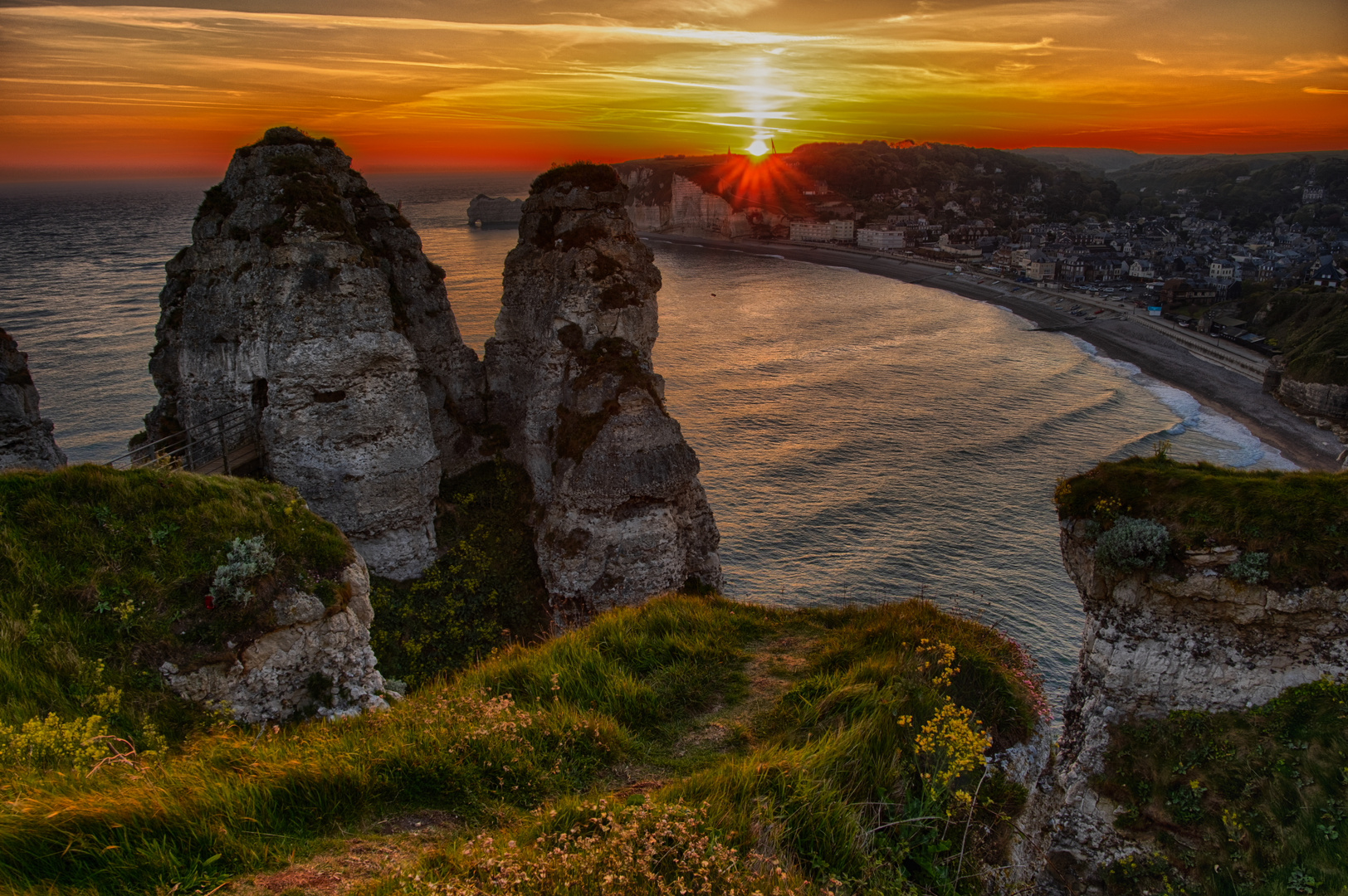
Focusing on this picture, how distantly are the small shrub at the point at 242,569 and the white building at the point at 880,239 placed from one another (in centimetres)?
16218

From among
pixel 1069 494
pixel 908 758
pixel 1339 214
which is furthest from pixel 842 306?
pixel 1339 214

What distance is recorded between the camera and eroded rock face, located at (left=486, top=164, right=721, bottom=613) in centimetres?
2323

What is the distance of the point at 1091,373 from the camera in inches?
2736

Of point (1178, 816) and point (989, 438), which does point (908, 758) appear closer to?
point (1178, 816)

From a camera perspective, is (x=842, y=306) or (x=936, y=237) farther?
(x=936, y=237)

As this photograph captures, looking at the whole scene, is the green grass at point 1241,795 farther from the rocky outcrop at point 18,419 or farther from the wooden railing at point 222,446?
the rocky outcrop at point 18,419

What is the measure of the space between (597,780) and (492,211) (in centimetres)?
19274

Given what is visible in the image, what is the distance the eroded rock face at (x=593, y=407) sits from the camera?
2323 centimetres

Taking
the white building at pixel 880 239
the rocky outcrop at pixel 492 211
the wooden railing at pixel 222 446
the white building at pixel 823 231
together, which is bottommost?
the wooden railing at pixel 222 446

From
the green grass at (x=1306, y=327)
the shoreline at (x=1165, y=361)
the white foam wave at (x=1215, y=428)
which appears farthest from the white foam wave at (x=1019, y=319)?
the green grass at (x=1306, y=327)

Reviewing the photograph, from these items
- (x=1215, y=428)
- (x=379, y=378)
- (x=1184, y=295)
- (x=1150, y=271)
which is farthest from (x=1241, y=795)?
(x=1150, y=271)

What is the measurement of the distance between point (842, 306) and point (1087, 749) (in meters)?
94.0

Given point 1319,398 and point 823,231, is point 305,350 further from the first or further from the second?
point 823,231

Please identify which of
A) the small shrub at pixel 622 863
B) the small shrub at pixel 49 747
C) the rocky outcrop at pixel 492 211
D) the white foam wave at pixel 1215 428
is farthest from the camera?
the rocky outcrop at pixel 492 211
